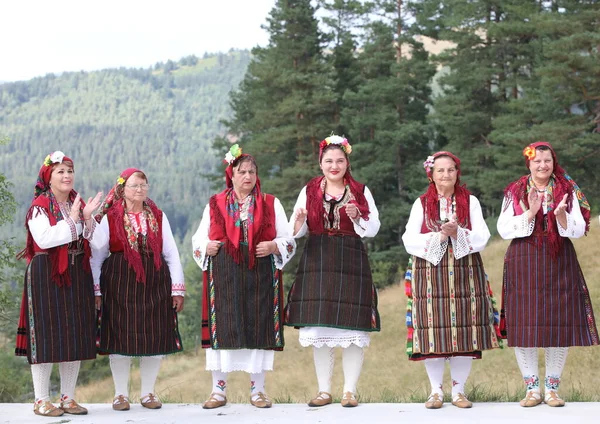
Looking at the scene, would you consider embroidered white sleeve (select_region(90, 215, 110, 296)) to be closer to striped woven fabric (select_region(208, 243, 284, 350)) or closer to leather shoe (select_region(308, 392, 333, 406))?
striped woven fabric (select_region(208, 243, 284, 350))

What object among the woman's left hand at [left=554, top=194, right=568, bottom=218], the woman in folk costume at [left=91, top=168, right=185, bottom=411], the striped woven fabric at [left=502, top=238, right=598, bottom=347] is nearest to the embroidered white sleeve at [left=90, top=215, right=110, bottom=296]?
the woman in folk costume at [left=91, top=168, right=185, bottom=411]

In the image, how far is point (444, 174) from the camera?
603 cm

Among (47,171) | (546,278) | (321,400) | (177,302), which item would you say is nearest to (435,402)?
(321,400)

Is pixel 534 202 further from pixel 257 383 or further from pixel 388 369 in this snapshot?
pixel 388 369

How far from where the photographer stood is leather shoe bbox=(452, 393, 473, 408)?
19.3 feet

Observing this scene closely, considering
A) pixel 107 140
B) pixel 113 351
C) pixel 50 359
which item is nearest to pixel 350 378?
pixel 113 351

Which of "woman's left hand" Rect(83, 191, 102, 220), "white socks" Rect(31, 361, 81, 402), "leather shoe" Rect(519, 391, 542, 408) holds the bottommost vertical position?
"leather shoe" Rect(519, 391, 542, 408)

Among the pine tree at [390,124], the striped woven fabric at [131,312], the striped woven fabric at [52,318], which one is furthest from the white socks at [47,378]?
the pine tree at [390,124]

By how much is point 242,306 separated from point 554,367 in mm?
2305

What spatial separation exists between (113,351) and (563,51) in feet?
56.9

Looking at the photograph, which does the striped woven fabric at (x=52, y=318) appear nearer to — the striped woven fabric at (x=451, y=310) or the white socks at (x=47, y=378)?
the white socks at (x=47, y=378)

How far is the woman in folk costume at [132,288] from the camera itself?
20.2 feet

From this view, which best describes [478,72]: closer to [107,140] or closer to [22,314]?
[22,314]

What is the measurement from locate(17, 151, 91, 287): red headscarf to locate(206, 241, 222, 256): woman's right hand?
90 centimetres
